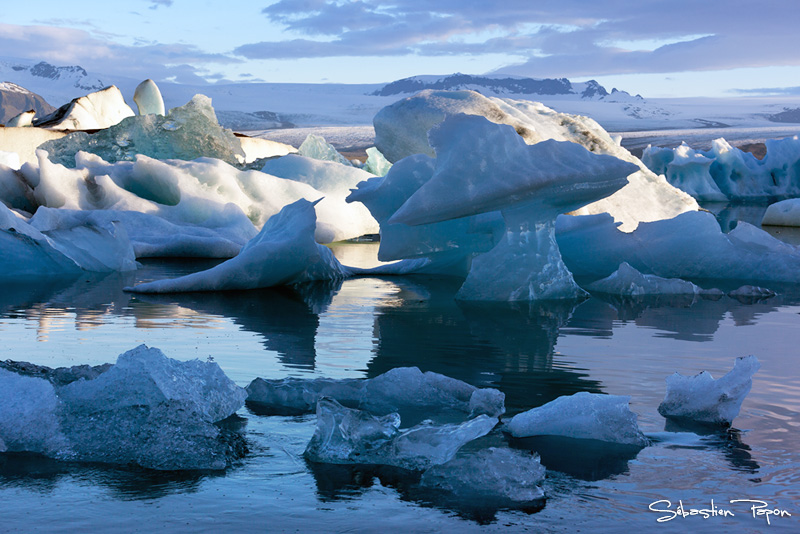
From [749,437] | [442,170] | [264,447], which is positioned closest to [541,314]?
[442,170]

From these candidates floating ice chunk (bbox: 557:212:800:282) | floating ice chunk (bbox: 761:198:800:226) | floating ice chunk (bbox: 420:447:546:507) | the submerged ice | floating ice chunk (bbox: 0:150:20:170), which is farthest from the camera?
floating ice chunk (bbox: 761:198:800:226)

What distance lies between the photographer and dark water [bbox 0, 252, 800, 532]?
217 centimetres

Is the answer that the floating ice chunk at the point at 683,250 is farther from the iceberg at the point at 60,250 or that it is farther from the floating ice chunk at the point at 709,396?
the floating ice chunk at the point at 709,396

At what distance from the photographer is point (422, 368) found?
3.95m

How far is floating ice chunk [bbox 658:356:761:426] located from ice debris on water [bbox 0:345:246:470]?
146 centimetres

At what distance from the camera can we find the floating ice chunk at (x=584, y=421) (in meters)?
2.82

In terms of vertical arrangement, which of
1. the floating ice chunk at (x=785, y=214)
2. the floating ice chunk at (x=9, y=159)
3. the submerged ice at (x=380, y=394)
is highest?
the floating ice chunk at (x=9, y=159)

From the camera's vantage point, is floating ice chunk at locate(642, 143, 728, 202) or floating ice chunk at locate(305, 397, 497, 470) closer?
floating ice chunk at locate(305, 397, 497, 470)

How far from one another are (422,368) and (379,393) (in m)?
0.70

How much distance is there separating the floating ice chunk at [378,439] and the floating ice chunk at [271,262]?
4.02m

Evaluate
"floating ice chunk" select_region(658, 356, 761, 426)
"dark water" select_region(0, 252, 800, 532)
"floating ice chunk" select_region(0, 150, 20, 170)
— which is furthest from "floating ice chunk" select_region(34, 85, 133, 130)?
"floating ice chunk" select_region(658, 356, 761, 426)

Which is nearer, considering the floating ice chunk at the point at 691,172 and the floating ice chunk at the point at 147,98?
the floating ice chunk at the point at 147,98

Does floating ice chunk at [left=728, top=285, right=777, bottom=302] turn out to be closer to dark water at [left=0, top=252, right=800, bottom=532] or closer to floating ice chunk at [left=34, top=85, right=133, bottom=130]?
dark water at [left=0, top=252, right=800, bottom=532]

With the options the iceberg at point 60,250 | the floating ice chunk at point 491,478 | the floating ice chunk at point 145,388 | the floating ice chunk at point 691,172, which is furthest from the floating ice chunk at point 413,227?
the floating ice chunk at point 691,172
